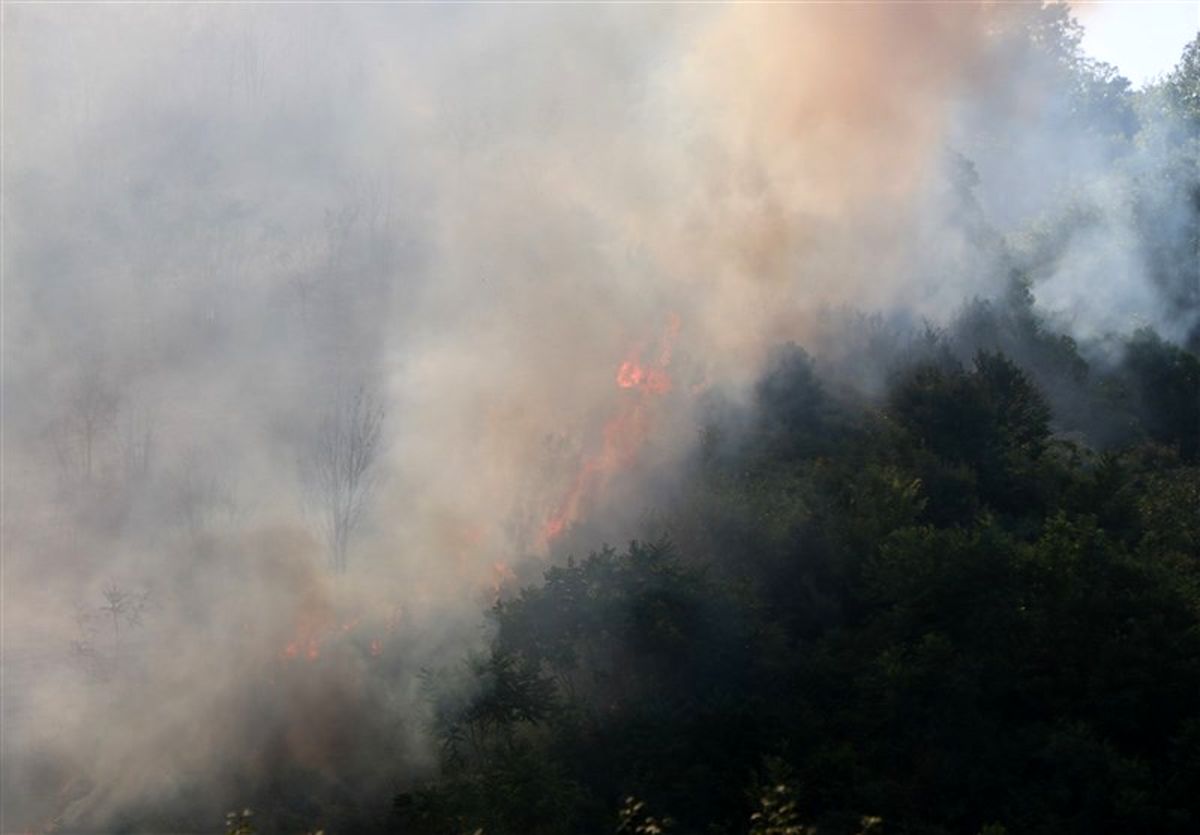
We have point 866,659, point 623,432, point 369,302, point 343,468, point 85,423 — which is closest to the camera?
point 866,659

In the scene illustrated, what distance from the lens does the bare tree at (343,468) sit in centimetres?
3047

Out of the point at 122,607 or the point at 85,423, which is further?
the point at 85,423

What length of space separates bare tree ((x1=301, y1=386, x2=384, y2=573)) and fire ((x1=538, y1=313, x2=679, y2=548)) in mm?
4885

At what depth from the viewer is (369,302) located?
4356 cm

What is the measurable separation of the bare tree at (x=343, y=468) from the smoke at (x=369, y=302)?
0.39 m

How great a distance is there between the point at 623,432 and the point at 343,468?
7.10 meters

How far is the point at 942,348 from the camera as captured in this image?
1356 inches

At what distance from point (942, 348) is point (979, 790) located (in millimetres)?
16941

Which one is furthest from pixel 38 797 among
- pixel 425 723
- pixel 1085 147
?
pixel 1085 147

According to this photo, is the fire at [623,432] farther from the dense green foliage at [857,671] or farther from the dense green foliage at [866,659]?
the dense green foliage at [857,671]

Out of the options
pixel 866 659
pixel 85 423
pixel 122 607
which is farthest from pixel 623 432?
pixel 85 423

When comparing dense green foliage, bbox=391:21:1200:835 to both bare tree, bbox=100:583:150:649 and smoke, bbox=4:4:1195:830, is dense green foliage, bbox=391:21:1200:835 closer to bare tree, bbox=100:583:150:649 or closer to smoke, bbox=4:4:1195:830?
smoke, bbox=4:4:1195:830

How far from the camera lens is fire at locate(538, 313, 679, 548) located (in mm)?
28484

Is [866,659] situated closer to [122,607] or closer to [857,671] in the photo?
[857,671]
